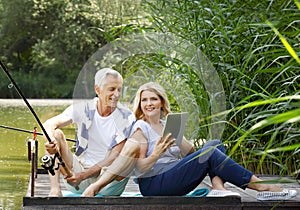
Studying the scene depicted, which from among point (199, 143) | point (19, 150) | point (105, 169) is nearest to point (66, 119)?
point (105, 169)

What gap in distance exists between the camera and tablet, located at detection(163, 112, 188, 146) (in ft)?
15.3

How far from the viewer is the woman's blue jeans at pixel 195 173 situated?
4.73 m

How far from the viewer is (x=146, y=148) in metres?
4.69

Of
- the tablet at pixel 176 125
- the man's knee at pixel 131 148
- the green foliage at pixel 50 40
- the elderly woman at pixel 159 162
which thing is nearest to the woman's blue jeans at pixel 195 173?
the elderly woman at pixel 159 162

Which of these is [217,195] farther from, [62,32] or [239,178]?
[62,32]

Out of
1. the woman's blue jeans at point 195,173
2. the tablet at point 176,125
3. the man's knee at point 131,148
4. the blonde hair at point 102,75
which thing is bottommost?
the woman's blue jeans at point 195,173

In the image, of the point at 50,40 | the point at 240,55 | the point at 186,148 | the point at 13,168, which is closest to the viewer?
the point at 186,148

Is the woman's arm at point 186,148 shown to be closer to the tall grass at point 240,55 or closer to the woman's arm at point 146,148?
the woman's arm at point 146,148

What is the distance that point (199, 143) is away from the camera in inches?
247

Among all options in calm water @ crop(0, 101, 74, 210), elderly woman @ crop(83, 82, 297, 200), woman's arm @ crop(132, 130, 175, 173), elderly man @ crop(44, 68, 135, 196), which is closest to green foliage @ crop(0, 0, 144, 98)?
calm water @ crop(0, 101, 74, 210)

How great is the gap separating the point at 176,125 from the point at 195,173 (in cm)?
27

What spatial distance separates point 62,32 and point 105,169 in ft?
100.0

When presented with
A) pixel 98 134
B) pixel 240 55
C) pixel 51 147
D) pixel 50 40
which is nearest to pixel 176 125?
pixel 98 134

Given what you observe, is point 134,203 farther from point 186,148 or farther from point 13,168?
point 13,168
